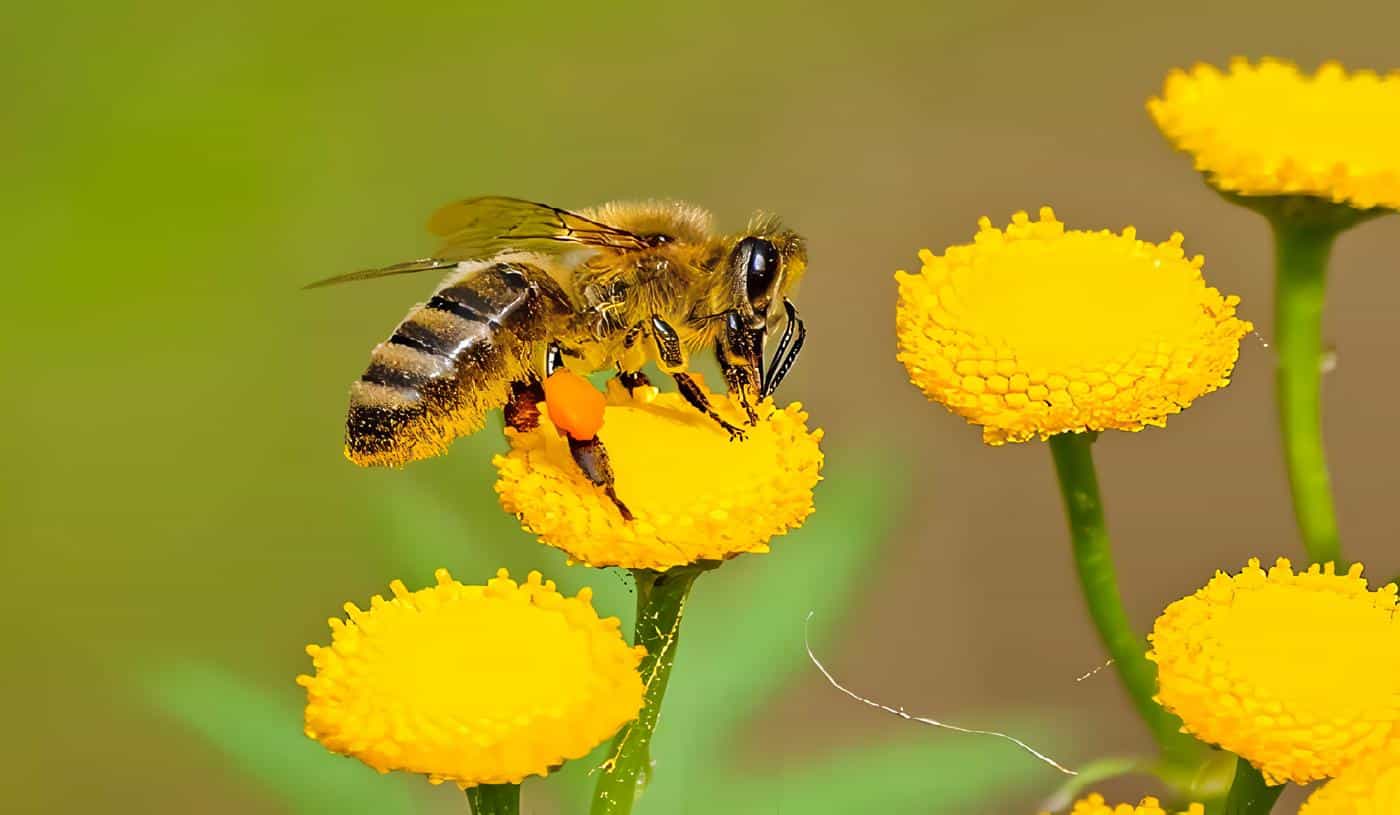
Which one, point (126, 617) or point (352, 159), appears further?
point (352, 159)

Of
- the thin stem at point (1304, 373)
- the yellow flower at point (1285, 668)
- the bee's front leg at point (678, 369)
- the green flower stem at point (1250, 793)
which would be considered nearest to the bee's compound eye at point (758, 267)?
the bee's front leg at point (678, 369)

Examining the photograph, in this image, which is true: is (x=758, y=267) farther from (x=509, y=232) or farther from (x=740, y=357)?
(x=509, y=232)

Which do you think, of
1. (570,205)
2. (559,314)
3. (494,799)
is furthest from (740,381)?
(570,205)

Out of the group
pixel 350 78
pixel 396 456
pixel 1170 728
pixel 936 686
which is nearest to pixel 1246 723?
pixel 1170 728

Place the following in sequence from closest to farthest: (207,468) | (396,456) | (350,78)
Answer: (396,456), (207,468), (350,78)

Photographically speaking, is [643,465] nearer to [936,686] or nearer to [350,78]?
[936,686]

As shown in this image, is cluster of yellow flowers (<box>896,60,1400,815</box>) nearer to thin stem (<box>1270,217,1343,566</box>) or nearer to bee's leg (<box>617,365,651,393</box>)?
thin stem (<box>1270,217,1343,566</box>)

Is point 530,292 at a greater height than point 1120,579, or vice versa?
point 530,292

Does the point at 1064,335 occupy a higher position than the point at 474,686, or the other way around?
the point at 1064,335
